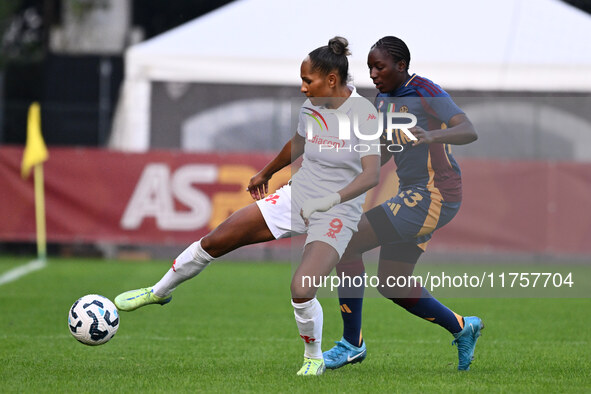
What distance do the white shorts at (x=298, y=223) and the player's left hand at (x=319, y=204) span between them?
26 cm

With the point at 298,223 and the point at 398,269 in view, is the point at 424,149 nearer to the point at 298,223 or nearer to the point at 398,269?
the point at 398,269

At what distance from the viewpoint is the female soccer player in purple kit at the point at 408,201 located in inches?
229

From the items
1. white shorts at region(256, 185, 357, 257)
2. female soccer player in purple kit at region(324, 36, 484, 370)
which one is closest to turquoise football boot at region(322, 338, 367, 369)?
female soccer player in purple kit at region(324, 36, 484, 370)

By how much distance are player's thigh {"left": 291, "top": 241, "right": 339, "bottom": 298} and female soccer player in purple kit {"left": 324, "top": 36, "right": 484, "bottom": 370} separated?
14.6 inches

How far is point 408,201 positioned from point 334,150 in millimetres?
588

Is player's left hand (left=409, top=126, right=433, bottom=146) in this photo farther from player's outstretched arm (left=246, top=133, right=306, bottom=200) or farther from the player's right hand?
the player's right hand

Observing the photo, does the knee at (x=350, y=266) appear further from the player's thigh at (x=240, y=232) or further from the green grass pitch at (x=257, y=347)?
the green grass pitch at (x=257, y=347)

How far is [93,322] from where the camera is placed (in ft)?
19.2

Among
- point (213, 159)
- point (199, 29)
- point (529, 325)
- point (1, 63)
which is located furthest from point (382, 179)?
point (1, 63)

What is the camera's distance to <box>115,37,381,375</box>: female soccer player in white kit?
548cm

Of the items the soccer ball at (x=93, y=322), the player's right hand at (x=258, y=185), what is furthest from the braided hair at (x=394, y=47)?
the soccer ball at (x=93, y=322)

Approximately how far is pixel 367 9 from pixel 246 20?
77.4 inches

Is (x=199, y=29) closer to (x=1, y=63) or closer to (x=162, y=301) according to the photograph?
(x=1, y=63)

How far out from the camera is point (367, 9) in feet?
53.6
